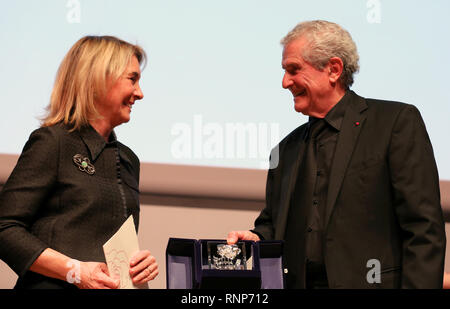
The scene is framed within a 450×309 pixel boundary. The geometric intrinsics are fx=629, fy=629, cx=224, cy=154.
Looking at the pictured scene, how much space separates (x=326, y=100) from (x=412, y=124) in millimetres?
327

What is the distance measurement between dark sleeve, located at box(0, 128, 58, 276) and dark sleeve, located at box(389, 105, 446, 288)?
3.16 feet

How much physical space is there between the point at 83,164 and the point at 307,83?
0.79m

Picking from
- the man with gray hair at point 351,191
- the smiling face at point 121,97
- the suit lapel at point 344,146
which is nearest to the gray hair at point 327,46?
the man with gray hair at point 351,191

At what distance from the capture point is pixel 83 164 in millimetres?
1723

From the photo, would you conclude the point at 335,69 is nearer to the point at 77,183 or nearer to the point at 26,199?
the point at 77,183

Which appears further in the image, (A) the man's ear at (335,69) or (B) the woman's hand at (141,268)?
(A) the man's ear at (335,69)

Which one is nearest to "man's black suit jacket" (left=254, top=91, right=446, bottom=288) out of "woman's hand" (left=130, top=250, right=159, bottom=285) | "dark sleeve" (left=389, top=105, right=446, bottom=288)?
"dark sleeve" (left=389, top=105, right=446, bottom=288)

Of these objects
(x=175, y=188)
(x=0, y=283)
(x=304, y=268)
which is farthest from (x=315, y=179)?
(x=0, y=283)

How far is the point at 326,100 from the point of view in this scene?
2.08 metres

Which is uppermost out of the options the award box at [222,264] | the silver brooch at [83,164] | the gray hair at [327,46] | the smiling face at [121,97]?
the gray hair at [327,46]

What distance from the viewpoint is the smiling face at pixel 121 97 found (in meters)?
1.84

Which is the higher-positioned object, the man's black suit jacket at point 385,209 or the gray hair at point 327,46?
the gray hair at point 327,46

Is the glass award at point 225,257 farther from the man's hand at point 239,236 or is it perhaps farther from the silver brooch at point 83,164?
the silver brooch at point 83,164

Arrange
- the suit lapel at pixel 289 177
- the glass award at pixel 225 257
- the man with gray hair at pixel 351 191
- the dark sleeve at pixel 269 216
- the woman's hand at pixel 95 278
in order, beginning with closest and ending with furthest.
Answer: the woman's hand at pixel 95 278, the glass award at pixel 225 257, the man with gray hair at pixel 351 191, the suit lapel at pixel 289 177, the dark sleeve at pixel 269 216
